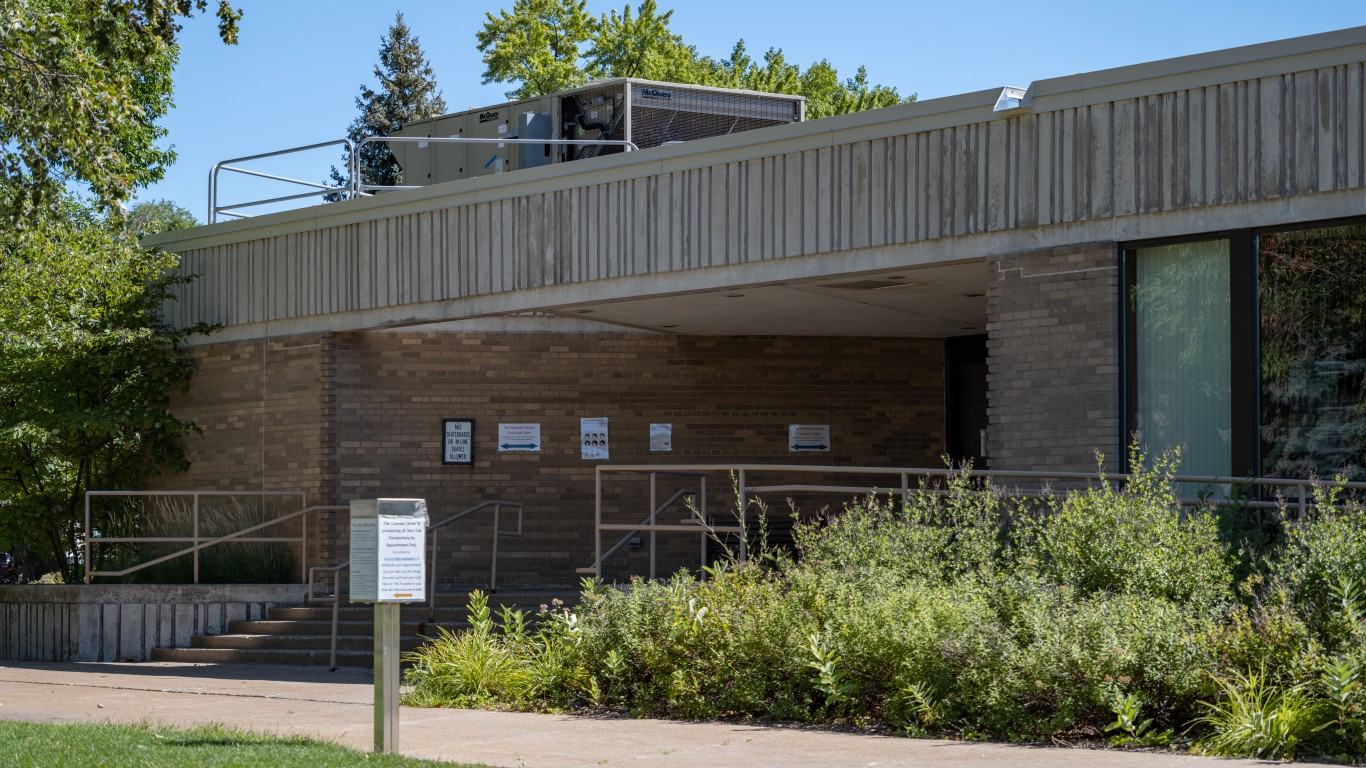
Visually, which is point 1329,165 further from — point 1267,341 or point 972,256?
point 972,256

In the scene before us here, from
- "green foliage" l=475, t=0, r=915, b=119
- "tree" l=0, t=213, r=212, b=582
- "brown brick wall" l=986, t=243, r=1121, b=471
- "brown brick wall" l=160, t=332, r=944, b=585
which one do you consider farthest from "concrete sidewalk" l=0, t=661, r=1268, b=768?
"green foliage" l=475, t=0, r=915, b=119

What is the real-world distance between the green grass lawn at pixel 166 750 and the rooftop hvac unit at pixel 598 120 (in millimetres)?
10414

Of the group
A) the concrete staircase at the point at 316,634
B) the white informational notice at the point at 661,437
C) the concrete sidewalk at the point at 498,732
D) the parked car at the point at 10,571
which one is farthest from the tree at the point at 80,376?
the parked car at the point at 10,571

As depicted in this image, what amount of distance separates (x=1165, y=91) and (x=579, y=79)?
122 feet

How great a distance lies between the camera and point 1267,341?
1252cm

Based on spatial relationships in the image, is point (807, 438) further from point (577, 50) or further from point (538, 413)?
point (577, 50)

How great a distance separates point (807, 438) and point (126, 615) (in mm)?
8149

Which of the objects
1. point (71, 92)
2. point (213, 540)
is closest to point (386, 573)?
point (71, 92)

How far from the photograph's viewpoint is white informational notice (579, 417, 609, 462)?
19.4m

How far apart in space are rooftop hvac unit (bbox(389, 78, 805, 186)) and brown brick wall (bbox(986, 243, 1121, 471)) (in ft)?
22.4

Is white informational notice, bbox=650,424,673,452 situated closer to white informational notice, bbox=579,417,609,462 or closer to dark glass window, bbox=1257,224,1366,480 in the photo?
white informational notice, bbox=579,417,609,462

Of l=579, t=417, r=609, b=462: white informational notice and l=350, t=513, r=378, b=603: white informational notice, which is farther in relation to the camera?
l=579, t=417, r=609, b=462: white informational notice

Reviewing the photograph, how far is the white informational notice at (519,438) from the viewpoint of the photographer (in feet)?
63.3

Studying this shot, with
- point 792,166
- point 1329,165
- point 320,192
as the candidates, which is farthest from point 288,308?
point 1329,165
